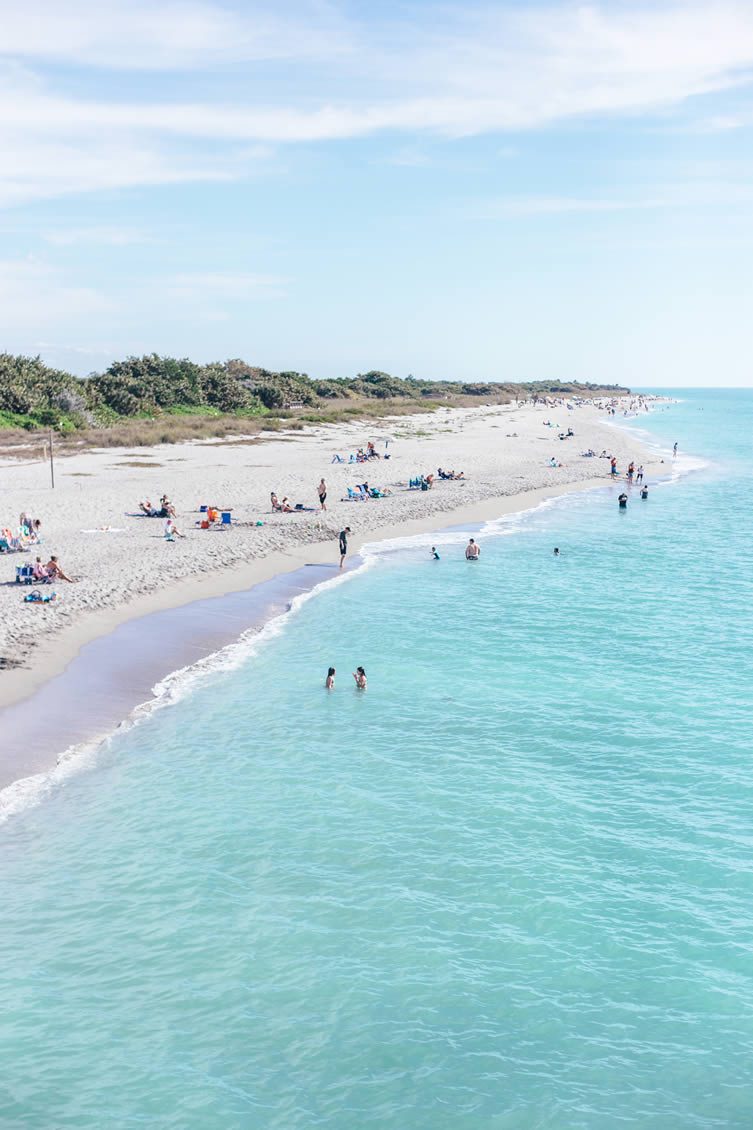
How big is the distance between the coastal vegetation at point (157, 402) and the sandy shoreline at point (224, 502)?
21.7ft

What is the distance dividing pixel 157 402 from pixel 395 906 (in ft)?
259

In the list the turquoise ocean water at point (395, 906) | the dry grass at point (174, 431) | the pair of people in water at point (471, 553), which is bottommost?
the turquoise ocean water at point (395, 906)

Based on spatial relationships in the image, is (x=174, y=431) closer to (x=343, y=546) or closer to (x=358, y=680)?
(x=343, y=546)

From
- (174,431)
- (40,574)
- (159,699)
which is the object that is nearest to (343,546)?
(40,574)

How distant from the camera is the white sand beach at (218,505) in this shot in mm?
26438

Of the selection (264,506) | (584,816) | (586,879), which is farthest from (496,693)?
(264,506)

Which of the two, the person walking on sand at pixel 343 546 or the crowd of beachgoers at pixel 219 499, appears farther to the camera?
the person walking on sand at pixel 343 546

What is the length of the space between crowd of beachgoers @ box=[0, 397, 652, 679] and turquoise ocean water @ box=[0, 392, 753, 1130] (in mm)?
8062

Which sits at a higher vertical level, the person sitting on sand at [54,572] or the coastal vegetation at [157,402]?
the coastal vegetation at [157,402]

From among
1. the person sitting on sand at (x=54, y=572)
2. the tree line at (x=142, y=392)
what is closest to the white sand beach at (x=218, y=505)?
the person sitting on sand at (x=54, y=572)

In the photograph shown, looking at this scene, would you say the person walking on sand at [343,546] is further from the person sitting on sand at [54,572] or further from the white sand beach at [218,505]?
the person sitting on sand at [54,572]

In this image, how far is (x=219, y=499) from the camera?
45281 millimetres

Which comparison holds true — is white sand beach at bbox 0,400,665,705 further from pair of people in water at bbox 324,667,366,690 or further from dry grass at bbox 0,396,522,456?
pair of people in water at bbox 324,667,366,690

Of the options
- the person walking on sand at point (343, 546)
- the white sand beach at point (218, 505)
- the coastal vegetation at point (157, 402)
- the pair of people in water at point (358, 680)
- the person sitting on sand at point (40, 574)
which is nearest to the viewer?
the pair of people in water at point (358, 680)
